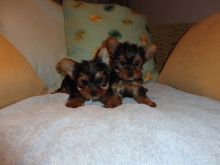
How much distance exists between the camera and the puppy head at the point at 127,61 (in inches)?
52.0

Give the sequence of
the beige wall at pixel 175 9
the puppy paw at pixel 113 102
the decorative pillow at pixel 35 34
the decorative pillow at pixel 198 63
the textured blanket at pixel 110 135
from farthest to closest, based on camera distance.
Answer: the beige wall at pixel 175 9, the decorative pillow at pixel 35 34, the decorative pillow at pixel 198 63, the puppy paw at pixel 113 102, the textured blanket at pixel 110 135

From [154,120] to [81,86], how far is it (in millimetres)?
382

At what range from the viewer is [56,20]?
1769mm

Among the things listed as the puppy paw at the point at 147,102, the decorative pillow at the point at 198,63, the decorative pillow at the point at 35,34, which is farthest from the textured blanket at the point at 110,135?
the decorative pillow at the point at 35,34

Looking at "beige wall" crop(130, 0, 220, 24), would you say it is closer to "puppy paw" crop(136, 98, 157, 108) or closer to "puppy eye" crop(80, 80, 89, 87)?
"puppy paw" crop(136, 98, 157, 108)

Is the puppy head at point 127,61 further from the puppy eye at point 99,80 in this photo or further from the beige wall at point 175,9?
the beige wall at point 175,9

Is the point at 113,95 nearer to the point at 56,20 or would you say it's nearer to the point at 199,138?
the point at 199,138

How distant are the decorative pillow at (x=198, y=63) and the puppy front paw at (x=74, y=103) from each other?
521 mm

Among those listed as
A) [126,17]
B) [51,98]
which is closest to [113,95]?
[51,98]

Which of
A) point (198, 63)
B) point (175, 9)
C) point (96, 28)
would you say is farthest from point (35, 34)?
point (175, 9)

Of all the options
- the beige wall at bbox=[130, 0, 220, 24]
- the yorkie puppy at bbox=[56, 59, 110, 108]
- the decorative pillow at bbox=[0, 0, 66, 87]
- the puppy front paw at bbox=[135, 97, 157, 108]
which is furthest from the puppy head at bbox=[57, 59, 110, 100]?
the beige wall at bbox=[130, 0, 220, 24]

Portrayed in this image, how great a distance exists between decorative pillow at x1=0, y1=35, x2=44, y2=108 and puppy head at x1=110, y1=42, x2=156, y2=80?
1.25ft

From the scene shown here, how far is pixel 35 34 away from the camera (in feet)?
5.42

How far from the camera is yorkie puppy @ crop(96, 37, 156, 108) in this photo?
4.34 ft
